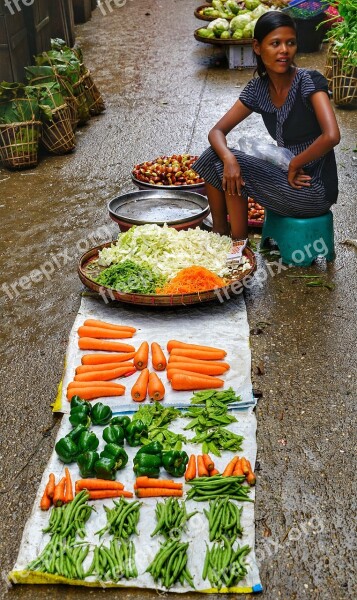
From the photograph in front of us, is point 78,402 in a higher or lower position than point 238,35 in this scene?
higher

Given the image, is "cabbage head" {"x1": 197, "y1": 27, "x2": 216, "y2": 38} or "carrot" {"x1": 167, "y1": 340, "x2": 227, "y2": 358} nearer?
"carrot" {"x1": 167, "y1": 340, "x2": 227, "y2": 358}

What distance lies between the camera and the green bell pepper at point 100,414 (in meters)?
3.40

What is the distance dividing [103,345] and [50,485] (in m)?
1.17

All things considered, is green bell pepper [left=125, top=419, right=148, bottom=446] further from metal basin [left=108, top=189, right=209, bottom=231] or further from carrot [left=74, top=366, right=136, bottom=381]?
metal basin [left=108, top=189, right=209, bottom=231]

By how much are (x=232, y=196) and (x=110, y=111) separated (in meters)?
4.43

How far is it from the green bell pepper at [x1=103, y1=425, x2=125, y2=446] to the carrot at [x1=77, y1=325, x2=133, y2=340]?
965mm

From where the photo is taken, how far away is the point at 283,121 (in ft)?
15.1

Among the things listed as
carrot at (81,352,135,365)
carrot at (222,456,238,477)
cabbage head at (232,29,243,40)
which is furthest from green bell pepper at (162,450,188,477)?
cabbage head at (232,29,243,40)

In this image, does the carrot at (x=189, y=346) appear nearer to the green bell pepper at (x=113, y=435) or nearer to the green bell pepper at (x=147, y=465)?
the green bell pepper at (x=113, y=435)

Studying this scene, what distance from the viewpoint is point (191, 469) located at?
310 cm

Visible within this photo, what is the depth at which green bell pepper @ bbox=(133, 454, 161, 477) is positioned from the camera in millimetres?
3061

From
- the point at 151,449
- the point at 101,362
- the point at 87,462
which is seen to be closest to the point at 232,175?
the point at 101,362

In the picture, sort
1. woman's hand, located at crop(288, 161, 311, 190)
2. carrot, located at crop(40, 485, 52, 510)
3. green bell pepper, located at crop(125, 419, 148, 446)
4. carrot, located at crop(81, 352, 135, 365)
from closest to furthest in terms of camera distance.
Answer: carrot, located at crop(40, 485, 52, 510) < green bell pepper, located at crop(125, 419, 148, 446) < carrot, located at crop(81, 352, 135, 365) < woman's hand, located at crop(288, 161, 311, 190)

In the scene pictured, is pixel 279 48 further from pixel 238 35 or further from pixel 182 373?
pixel 238 35
